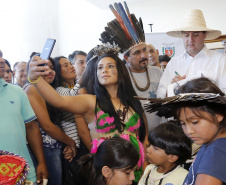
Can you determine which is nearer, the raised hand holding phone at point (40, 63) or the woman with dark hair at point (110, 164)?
the raised hand holding phone at point (40, 63)

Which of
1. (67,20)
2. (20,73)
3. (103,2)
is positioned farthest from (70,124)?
(103,2)

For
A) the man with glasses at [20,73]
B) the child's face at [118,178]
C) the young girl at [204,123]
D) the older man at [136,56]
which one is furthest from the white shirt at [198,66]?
the man with glasses at [20,73]

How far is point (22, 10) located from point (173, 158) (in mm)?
3018

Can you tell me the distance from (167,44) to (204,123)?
3823 mm

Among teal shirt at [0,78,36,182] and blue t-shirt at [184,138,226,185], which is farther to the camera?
teal shirt at [0,78,36,182]

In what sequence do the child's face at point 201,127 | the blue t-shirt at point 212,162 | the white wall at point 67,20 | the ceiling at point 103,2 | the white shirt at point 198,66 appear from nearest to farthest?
the blue t-shirt at point 212,162
the child's face at point 201,127
the white shirt at point 198,66
the white wall at point 67,20
the ceiling at point 103,2

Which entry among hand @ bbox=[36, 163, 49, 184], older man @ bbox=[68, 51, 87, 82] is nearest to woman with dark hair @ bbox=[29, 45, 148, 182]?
hand @ bbox=[36, 163, 49, 184]

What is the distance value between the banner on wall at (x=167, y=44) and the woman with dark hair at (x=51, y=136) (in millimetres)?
2913

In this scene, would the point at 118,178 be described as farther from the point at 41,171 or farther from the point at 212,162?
the point at 212,162

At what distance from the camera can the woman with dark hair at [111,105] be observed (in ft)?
6.41

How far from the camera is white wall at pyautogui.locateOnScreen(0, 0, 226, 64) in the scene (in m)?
3.83

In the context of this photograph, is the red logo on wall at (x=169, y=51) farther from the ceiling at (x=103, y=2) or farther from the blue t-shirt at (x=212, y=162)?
the blue t-shirt at (x=212, y=162)

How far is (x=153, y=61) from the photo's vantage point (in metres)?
3.80

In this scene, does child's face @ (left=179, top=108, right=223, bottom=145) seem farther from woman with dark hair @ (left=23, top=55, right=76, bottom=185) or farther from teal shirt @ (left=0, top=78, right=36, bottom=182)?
woman with dark hair @ (left=23, top=55, right=76, bottom=185)
